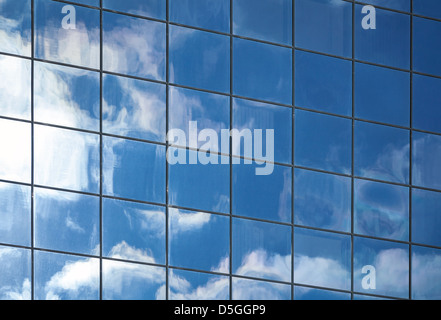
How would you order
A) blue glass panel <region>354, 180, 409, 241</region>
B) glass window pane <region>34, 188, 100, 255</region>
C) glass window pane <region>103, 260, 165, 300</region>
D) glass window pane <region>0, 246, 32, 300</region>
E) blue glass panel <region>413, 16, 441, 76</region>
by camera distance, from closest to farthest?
glass window pane <region>0, 246, 32, 300</region>, glass window pane <region>34, 188, 100, 255</region>, glass window pane <region>103, 260, 165, 300</region>, blue glass panel <region>354, 180, 409, 241</region>, blue glass panel <region>413, 16, 441, 76</region>

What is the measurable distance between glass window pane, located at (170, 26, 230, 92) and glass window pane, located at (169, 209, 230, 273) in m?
4.91

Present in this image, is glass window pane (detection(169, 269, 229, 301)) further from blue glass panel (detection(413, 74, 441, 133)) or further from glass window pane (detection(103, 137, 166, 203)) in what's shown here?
blue glass panel (detection(413, 74, 441, 133))

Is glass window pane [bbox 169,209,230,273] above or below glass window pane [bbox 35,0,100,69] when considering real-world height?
below

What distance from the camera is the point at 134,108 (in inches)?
1524

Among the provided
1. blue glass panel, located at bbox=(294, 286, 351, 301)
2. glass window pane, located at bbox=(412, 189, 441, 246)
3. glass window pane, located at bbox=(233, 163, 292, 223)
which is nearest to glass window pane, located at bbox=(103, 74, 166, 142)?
glass window pane, located at bbox=(233, 163, 292, 223)

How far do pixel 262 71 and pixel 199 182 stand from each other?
4984 millimetres

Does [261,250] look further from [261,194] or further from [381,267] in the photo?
[381,267]

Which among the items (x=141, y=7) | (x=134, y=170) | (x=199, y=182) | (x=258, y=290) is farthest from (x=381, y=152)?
(x=141, y=7)

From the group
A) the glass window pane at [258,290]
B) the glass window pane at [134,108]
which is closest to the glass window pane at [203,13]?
the glass window pane at [134,108]

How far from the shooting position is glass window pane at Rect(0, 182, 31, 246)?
36.8 metres

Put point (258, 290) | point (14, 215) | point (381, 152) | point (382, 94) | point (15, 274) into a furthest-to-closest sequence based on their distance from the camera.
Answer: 1. point (382, 94)
2. point (381, 152)
3. point (258, 290)
4. point (14, 215)
5. point (15, 274)
